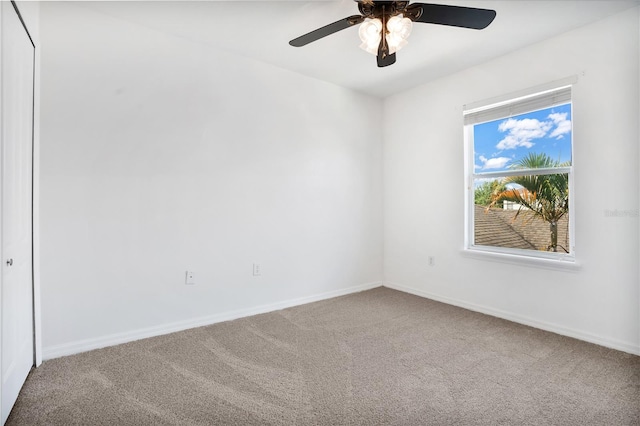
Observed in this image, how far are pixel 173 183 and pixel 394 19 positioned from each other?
2.01 metres

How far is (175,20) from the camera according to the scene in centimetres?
250

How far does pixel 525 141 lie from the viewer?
3.05 metres

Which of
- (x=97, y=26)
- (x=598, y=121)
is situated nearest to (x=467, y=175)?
(x=598, y=121)

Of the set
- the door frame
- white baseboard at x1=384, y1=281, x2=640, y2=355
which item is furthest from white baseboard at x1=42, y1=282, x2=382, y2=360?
white baseboard at x1=384, y1=281, x2=640, y2=355

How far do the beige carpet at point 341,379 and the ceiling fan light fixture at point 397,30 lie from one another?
6.52 feet

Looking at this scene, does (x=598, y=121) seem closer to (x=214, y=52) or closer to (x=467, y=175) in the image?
(x=467, y=175)

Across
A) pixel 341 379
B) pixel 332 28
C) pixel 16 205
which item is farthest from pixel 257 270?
pixel 332 28

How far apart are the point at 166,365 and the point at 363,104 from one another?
3.36 meters

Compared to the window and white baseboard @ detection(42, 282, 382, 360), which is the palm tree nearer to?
the window

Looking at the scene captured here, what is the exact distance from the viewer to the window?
9.20 feet

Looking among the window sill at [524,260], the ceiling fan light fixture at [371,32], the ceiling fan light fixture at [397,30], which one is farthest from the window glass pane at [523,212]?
the ceiling fan light fixture at [371,32]

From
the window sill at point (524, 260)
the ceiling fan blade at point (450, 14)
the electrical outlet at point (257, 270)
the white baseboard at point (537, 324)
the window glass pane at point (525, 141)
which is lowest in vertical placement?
the white baseboard at point (537, 324)

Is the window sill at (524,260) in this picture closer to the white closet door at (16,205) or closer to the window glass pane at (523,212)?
the window glass pane at (523,212)

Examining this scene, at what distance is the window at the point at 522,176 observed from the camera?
Answer: 281cm
